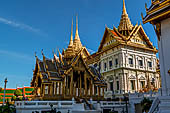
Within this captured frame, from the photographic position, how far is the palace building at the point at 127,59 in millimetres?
28031

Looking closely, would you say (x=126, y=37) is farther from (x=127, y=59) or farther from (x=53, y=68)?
(x=53, y=68)

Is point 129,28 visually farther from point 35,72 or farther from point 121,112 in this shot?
point 35,72

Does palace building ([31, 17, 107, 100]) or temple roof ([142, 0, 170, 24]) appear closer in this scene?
temple roof ([142, 0, 170, 24])

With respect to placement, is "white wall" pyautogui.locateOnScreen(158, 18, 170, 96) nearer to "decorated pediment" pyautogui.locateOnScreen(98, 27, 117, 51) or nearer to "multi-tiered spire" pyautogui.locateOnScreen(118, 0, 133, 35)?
"decorated pediment" pyautogui.locateOnScreen(98, 27, 117, 51)

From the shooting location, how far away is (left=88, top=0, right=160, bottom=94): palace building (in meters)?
28.0

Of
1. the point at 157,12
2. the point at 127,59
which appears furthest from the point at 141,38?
the point at 157,12

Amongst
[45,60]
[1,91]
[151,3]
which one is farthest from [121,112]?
[1,91]

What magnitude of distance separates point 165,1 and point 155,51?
22.1 meters

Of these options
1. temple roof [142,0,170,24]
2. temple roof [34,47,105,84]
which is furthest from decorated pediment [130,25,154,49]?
temple roof [34,47,105,84]

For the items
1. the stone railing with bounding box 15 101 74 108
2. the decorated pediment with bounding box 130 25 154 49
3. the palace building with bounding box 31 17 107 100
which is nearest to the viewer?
the stone railing with bounding box 15 101 74 108

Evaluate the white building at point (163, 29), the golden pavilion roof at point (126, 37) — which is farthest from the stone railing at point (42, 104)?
the golden pavilion roof at point (126, 37)

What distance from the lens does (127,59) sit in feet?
94.0

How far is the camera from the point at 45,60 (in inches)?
559

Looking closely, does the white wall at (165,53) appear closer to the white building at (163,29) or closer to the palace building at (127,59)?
the white building at (163,29)
